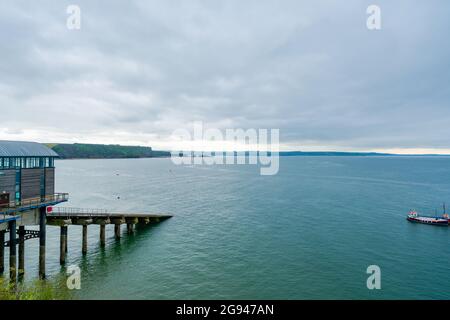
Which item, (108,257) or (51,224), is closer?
(51,224)

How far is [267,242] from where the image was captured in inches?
2019

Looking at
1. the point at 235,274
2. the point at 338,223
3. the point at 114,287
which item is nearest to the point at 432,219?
the point at 338,223

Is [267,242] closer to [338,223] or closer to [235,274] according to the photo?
[235,274]

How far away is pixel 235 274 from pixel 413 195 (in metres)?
103

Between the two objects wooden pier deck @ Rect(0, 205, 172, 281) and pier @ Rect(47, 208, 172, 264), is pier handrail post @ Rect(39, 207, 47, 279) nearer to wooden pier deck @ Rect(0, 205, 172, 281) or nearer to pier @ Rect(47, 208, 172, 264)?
wooden pier deck @ Rect(0, 205, 172, 281)

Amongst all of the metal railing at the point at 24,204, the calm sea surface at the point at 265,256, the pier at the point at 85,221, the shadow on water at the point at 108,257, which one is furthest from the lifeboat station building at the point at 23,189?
the calm sea surface at the point at 265,256

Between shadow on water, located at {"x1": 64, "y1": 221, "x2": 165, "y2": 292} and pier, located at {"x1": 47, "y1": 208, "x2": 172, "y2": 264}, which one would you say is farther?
pier, located at {"x1": 47, "y1": 208, "x2": 172, "y2": 264}

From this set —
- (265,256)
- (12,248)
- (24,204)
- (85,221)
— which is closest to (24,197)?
(24,204)

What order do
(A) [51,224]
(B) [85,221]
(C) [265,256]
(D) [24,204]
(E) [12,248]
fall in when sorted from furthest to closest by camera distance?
(C) [265,256] < (B) [85,221] < (A) [51,224] < (D) [24,204] < (E) [12,248]

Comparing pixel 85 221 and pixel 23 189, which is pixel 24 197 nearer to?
pixel 23 189

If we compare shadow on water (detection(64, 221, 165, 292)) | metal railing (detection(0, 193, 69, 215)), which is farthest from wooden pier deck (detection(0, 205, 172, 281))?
shadow on water (detection(64, 221, 165, 292))

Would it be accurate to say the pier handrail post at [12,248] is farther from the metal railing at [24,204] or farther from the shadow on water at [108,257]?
the shadow on water at [108,257]

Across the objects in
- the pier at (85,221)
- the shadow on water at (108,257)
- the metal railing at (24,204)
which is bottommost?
the shadow on water at (108,257)
